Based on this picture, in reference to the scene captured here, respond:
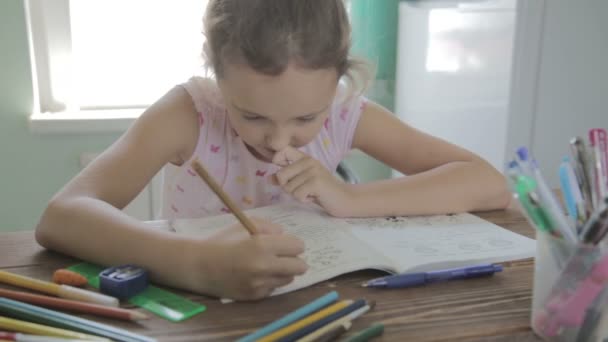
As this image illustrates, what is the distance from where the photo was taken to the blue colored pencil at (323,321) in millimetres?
428

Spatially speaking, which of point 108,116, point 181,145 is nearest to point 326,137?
point 181,145

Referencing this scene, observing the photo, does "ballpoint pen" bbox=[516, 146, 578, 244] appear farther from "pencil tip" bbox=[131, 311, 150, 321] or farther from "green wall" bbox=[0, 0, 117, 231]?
"green wall" bbox=[0, 0, 117, 231]

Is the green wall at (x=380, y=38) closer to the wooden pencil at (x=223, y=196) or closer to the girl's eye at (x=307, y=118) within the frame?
the girl's eye at (x=307, y=118)

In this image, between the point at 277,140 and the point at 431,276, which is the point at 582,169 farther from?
the point at 277,140

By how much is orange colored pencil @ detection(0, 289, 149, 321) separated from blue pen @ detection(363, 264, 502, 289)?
220mm

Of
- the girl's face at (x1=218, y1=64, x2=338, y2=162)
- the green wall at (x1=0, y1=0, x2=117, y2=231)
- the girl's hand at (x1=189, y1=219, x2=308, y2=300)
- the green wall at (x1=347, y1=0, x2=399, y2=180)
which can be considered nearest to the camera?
the girl's hand at (x1=189, y1=219, x2=308, y2=300)

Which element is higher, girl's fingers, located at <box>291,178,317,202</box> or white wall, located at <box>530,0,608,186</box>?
white wall, located at <box>530,0,608,186</box>

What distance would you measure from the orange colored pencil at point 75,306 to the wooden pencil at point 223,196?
117mm

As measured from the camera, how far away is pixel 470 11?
4.27 feet

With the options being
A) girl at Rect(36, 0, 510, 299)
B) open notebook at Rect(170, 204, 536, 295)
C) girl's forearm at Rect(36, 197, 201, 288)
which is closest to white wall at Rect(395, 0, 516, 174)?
girl at Rect(36, 0, 510, 299)

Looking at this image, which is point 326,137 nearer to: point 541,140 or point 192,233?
point 192,233

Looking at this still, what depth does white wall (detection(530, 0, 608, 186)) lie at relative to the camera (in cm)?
124

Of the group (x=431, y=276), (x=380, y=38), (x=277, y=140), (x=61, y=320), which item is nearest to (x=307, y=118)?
(x=277, y=140)

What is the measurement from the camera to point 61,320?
1.49 ft
